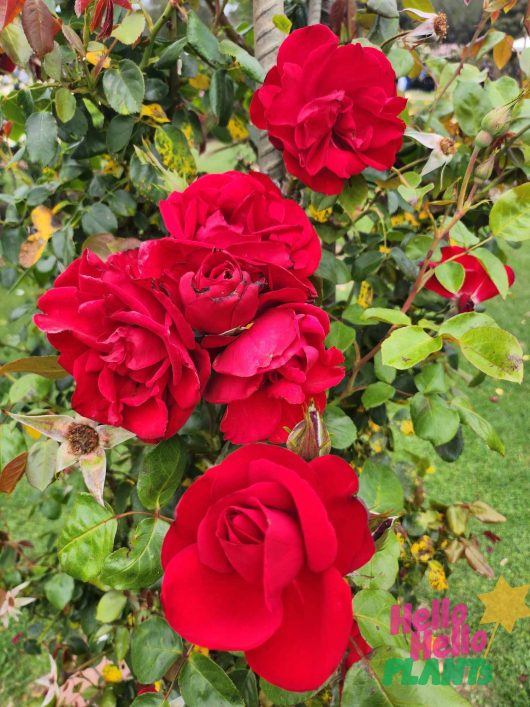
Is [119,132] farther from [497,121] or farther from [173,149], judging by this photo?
[497,121]

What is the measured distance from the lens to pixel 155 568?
0.55m

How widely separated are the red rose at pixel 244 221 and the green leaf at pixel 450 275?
0.19m

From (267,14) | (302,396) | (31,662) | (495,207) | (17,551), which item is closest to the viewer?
(302,396)

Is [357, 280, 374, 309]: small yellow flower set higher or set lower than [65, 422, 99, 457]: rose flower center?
lower

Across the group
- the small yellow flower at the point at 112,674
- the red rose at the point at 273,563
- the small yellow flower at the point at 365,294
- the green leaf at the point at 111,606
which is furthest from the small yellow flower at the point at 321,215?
the small yellow flower at the point at 112,674

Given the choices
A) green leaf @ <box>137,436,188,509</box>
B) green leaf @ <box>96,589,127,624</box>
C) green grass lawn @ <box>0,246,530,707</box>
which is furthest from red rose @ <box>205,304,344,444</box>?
green grass lawn @ <box>0,246,530,707</box>

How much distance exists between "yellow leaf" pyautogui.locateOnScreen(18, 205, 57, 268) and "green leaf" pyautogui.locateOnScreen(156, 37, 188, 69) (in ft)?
1.11

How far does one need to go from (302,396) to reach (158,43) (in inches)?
23.2

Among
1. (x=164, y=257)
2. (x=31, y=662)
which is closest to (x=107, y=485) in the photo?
(x=164, y=257)

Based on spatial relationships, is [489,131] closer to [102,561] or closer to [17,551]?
[102,561]

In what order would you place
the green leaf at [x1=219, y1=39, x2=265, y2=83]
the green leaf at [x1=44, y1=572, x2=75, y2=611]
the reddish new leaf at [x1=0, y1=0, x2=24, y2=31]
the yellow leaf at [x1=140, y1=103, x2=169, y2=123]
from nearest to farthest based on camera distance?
the reddish new leaf at [x1=0, y1=0, x2=24, y2=31], the green leaf at [x1=219, y1=39, x2=265, y2=83], the yellow leaf at [x1=140, y1=103, x2=169, y2=123], the green leaf at [x1=44, y1=572, x2=75, y2=611]

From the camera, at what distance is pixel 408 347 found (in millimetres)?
579

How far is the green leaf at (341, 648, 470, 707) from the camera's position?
452 mm

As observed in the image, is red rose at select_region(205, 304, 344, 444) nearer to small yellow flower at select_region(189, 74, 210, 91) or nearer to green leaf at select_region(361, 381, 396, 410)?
green leaf at select_region(361, 381, 396, 410)
